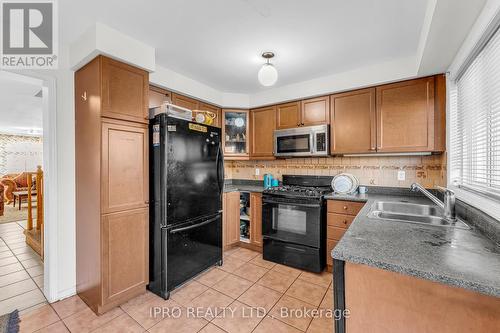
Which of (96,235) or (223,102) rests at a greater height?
(223,102)

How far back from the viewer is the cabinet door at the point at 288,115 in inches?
121

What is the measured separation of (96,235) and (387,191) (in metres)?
3.04

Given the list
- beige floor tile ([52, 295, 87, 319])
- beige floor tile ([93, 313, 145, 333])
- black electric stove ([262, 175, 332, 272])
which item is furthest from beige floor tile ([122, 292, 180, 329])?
black electric stove ([262, 175, 332, 272])

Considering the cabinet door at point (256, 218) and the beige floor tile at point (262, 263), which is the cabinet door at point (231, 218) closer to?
the cabinet door at point (256, 218)

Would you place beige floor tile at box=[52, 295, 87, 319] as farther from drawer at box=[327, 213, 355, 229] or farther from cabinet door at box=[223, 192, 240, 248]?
drawer at box=[327, 213, 355, 229]

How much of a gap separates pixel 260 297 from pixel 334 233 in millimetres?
1061

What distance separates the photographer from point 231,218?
10.3 feet

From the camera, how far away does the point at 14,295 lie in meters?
2.05

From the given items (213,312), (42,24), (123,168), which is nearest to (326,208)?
(213,312)

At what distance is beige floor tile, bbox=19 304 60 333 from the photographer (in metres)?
1.65

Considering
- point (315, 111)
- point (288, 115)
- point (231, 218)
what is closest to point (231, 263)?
point (231, 218)

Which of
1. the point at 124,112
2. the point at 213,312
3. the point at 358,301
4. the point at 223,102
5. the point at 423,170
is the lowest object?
the point at 213,312

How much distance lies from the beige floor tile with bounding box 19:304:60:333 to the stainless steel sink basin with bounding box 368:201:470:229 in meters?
2.57

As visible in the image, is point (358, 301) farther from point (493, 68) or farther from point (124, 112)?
point (124, 112)
